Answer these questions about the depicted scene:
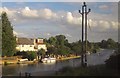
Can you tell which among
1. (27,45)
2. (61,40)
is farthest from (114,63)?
(61,40)

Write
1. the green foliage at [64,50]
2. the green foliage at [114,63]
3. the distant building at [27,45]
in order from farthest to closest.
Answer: the green foliage at [64,50]
the distant building at [27,45]
the green foliage at [114,63]

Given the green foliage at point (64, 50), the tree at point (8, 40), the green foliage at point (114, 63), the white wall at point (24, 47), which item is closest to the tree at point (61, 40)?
the green foliage at point (64, 50)

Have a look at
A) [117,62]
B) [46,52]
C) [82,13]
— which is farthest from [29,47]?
[117,62]

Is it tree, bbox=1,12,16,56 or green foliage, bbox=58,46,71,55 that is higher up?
tree, bbox=1,12,16,56

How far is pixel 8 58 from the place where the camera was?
73.3 feet

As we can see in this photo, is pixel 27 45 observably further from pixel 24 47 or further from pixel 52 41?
pixel 52 41

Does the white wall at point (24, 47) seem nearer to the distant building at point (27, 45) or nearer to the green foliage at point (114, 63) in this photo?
the distant building at point (27, 45)

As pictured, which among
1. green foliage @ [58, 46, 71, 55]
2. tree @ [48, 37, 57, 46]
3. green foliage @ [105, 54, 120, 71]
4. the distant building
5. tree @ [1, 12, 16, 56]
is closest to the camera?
green foliage @ [105, 54, 120, 71]

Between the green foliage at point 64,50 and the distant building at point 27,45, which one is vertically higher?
the distant building at point 27,45

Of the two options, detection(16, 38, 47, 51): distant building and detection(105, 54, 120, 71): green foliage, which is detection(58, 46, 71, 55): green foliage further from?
detection(105, 54, 120, 71): green foliage

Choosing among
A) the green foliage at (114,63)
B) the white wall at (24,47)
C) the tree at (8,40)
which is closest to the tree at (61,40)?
the white wall at (24,47)

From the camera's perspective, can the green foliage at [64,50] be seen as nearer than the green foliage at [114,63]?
No

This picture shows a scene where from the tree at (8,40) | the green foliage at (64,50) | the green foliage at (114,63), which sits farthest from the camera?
the green foliage at (64,50)

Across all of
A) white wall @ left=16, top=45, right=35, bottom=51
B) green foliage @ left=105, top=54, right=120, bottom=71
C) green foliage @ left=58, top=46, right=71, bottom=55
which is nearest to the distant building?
white wall @ left=16, top=45, right=35, bottom=51
